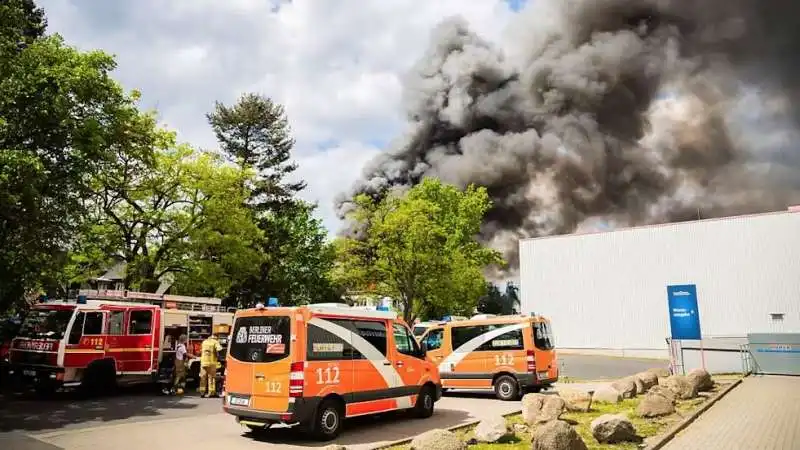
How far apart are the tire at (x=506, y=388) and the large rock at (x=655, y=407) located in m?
4.29

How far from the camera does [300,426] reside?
33.2ft

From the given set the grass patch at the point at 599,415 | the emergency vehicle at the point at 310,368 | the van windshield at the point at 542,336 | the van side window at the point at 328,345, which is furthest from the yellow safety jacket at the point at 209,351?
the van windshield at the point at 542,336

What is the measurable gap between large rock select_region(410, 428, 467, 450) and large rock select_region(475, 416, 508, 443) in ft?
4.64

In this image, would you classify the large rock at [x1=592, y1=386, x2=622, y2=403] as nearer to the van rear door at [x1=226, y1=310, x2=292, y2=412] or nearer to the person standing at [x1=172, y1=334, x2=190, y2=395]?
the van rear door at [x1=226, y1=310, x2=292, y2=412]

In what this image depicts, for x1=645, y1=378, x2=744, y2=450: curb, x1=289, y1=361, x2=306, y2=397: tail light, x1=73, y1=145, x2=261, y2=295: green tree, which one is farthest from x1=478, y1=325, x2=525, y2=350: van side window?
x1=73, y1=145, x2=261, y2=295: green tree

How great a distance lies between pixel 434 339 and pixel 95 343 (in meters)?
9.34

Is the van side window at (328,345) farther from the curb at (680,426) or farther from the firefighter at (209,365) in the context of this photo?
the firefighter at (209,365)

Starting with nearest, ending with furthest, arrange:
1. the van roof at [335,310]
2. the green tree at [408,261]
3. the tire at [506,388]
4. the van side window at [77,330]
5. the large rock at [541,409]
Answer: the van roof at [335,310] < the large rock at [541,409] < the van side window at [77,330] < the tire at [506,388] < the green tree at [408,261]

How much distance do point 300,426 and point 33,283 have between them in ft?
30.9

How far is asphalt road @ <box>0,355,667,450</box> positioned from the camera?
916 centimetres

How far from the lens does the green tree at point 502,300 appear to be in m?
59.7

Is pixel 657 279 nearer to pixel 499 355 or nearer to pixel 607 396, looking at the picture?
pixel 499 355

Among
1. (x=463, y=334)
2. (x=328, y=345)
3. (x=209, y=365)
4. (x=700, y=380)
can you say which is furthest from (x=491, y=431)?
(x=209, y=365)

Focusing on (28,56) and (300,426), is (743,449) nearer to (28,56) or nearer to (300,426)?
(300,426)
